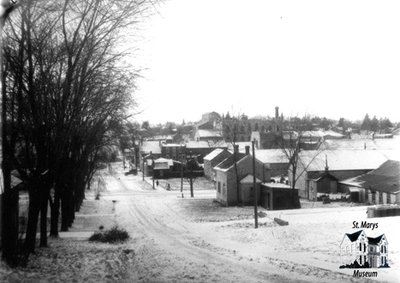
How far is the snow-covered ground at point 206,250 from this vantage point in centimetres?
1249

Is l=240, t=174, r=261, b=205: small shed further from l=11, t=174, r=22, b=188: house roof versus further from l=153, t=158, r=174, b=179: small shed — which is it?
l=153, t=158, r=174, b=179: small shed

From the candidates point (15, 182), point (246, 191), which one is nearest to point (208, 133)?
point (246, 191)

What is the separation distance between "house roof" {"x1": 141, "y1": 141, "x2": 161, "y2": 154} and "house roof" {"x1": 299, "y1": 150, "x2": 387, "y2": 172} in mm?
44304

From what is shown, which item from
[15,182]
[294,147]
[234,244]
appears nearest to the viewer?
[15,182]

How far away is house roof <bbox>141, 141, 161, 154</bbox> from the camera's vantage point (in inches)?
3612

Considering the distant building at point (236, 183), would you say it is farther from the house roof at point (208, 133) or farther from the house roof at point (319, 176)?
the house roof at point (208, 133)

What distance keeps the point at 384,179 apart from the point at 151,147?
58.0m

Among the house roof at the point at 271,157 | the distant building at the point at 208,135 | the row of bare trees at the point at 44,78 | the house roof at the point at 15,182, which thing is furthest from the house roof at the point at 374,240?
the distant building at the point at 208,135

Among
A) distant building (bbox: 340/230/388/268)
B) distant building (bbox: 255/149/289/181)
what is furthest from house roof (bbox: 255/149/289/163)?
distant building (bbox: 340/230/388/268)

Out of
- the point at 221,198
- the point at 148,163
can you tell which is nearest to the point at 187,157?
the point at 148,163

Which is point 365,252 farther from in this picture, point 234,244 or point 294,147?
point 294,147

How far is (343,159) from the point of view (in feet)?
172

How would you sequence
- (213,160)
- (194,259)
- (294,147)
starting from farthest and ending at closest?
(213,160) < (294,147) < (194,259)

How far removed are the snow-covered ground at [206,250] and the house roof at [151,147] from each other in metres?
53.2
